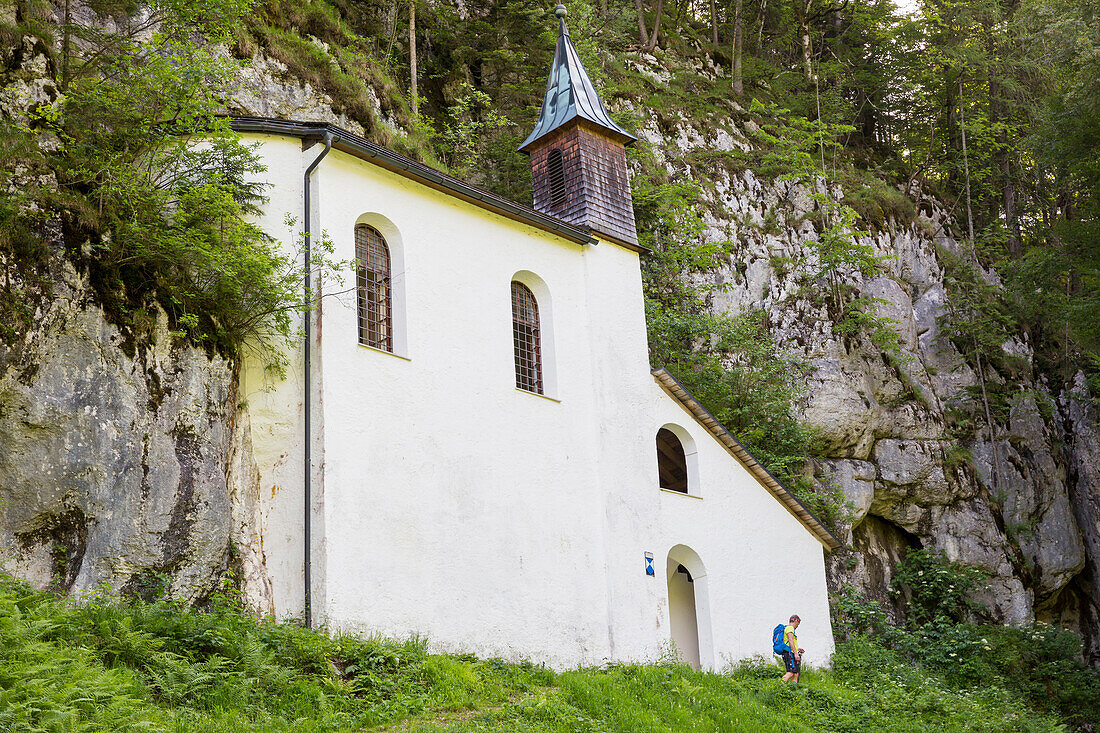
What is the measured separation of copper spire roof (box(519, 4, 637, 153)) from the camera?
20719mm

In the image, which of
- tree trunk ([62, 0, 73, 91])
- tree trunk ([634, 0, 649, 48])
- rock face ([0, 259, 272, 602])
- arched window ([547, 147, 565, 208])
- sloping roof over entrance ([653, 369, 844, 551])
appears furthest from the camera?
tree trunk ([634, 0, 649, 48])

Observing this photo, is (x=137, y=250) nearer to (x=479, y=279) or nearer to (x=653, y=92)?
(x=479, y=279)

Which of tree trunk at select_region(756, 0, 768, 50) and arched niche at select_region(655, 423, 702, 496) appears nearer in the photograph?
arched niche at select_region(655, 423, 702, 496)

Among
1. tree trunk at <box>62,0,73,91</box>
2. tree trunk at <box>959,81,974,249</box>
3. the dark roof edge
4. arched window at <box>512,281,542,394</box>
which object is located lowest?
arched window at <box>512,281,542,394</box>

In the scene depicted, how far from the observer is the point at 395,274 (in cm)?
1570

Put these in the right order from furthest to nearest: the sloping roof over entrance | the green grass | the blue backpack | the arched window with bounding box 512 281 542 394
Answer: the sloping roof over entrance, the arched window with bounding box 512 281 542 394, the blue backpack, the green grass

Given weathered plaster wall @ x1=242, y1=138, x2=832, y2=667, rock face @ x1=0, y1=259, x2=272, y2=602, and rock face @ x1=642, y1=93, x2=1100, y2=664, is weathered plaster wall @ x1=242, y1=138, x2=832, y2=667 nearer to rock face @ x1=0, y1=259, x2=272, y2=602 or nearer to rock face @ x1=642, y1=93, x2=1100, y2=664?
rock face @ x1=0, y1=259, x2=272, y2=602

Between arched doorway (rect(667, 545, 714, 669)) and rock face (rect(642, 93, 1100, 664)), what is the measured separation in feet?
16.6

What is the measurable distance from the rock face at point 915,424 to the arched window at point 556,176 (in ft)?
26.4

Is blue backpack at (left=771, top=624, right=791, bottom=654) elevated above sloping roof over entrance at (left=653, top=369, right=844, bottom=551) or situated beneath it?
situated beneath

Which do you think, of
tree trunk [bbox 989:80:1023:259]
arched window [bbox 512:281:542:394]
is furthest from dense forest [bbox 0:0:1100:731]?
arched window [bbox 512:281:542:394]

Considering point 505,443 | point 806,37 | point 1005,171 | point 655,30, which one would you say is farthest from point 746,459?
point 1005,171

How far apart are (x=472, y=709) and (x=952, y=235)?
96.9 ft

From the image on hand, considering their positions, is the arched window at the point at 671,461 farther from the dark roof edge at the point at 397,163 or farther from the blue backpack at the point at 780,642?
the dark roof edge at the point at 397,163
